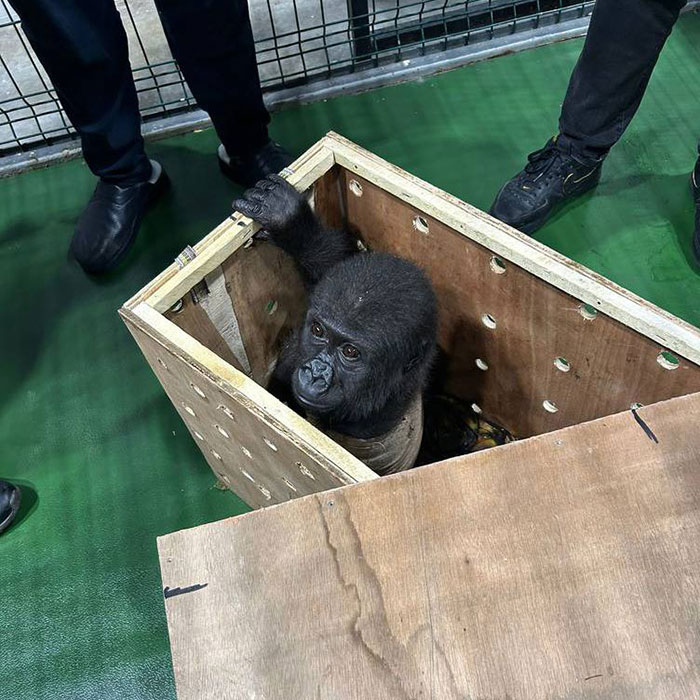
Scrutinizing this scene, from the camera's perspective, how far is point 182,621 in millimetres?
621

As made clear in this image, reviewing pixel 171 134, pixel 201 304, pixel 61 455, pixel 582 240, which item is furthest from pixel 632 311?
pixel 171 134

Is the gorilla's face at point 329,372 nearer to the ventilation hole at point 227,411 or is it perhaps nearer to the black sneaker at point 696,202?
the ventilation hole at point 227,411

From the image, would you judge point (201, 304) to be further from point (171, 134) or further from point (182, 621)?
point (171, 134)

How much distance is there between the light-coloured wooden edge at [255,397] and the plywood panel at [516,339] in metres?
0.55

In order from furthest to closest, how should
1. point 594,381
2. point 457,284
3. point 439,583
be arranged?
point 457,284 < point 594,381 < point 439,583

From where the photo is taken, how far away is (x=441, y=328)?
5.46 ft

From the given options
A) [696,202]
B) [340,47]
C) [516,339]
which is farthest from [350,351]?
[340,47]

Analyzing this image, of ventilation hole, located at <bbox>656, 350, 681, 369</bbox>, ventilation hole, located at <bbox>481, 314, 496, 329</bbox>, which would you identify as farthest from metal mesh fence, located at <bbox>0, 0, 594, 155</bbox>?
ventilation hole, located at <bbox>656, 350, 681, 369</bbox>

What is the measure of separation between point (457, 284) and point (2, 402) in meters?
1.41

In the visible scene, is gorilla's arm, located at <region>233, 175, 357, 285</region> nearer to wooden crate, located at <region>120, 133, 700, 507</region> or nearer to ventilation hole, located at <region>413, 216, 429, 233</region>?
wooden crate, located at <region>120, 133, 700, 507</region>

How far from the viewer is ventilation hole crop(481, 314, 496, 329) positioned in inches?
58.6

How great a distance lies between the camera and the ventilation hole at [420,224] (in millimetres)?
1421

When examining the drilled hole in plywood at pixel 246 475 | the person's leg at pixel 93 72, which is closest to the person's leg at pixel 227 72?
the person's leg at pixel 93 72

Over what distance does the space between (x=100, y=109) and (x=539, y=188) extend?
135cm
